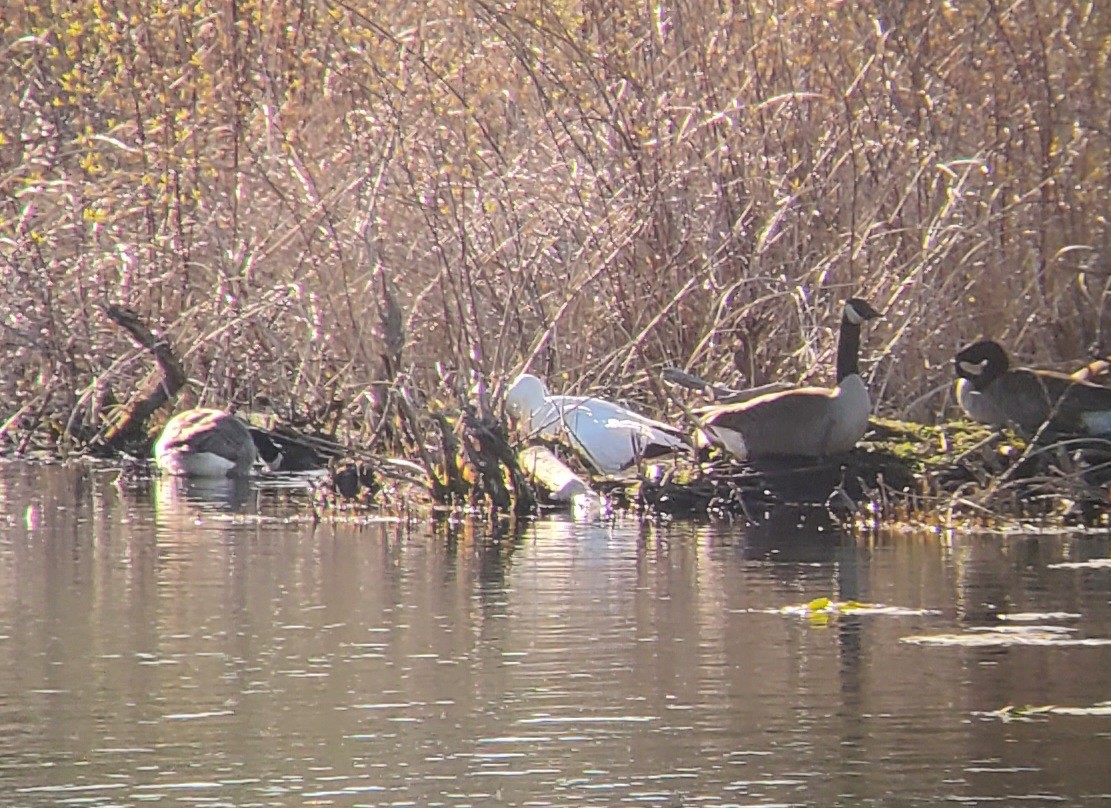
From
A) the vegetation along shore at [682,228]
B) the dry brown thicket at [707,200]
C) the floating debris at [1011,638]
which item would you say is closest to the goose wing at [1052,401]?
the vegetation along shore at [682,228]

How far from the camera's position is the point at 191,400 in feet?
48.3

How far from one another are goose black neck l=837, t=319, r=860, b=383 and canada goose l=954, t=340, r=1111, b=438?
42 cm

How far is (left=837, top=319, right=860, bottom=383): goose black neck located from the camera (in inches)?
418

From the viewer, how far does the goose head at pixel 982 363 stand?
10648 millimetres

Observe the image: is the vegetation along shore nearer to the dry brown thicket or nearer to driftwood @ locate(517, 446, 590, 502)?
the dry brown thicket

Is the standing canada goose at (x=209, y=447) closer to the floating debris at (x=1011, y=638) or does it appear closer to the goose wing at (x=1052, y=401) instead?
the goose wing at (x=1052, y=401)

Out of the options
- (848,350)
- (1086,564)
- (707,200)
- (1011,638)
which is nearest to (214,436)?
(707,200)

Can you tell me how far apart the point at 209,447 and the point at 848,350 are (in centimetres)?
373

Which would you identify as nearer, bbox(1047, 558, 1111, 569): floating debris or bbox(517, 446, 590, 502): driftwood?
bbox(1047, 558, 1111, 569): floating debris

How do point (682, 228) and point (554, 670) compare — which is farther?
point (682, 228)

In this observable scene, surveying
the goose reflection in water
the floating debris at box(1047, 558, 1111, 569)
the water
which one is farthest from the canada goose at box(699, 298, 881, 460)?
the goose reflection in water

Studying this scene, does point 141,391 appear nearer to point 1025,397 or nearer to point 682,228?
point 682,228

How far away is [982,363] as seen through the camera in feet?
35.1

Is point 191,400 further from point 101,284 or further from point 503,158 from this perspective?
point 503,158
